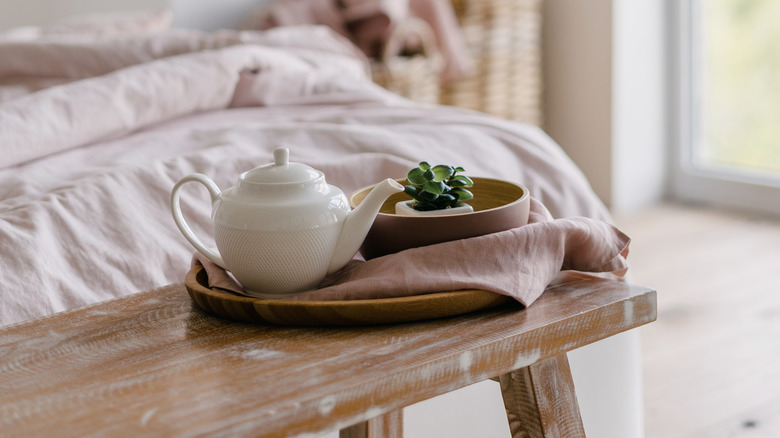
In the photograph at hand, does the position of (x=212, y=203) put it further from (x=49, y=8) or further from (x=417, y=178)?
(x=49, y=8)

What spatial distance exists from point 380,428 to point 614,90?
2189 mm

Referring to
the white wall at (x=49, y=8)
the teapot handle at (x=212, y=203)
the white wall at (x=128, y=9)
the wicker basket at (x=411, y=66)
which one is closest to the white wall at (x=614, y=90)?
the wicker basket at (x=411, y=66)

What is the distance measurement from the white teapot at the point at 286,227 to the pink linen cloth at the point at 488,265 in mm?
19

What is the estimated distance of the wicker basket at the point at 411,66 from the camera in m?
2.29

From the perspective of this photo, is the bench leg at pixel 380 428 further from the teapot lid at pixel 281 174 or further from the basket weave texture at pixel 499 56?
the basket weave texture at pixel 499 56

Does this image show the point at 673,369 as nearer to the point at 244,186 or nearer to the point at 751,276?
the point at 751,276

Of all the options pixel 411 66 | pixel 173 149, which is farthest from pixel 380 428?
pixel 411 66

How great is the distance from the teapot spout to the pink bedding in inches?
10.6

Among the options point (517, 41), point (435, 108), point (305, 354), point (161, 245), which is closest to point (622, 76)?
point (517, 41)

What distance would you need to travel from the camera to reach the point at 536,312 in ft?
2.12

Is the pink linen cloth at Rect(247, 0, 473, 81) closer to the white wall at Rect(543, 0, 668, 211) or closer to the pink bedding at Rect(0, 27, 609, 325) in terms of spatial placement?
the white wall at Rect(543, 0, 668, 211)

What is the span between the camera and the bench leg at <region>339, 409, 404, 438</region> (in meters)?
0.76

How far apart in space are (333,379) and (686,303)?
63.6 inches

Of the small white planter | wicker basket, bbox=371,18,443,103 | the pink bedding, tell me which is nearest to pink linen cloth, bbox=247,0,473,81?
wicker basket, bbox=371,18,443,103
